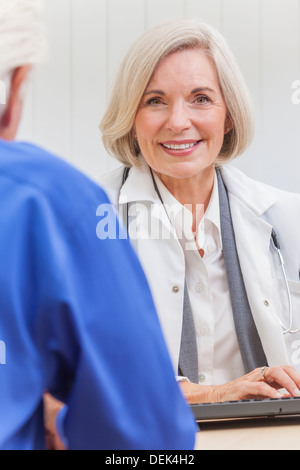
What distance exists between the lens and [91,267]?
16.6 inches

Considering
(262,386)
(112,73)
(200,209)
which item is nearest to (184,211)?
(200,209)

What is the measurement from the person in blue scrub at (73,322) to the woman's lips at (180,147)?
3.41ft

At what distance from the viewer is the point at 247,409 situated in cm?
87

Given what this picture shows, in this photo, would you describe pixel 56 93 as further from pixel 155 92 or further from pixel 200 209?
pixel 200 209

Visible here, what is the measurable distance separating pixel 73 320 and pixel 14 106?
6.1 inches

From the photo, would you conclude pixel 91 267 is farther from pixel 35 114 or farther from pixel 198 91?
pixel 35 114

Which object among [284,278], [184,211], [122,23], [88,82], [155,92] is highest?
[122,23]

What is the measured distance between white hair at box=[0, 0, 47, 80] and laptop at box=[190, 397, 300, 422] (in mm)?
532

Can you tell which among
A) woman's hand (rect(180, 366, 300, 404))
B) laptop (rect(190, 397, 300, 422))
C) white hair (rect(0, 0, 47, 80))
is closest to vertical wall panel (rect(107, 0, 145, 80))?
woman's hand (rect(180, 366, 300, 404))

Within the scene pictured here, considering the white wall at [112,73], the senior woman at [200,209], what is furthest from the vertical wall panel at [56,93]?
the senior woman at [200,209]

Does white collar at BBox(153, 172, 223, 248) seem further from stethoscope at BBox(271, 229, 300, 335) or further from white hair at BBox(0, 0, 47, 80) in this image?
white hair at BBox(0, 0, 47, 80)

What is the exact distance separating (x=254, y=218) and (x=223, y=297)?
0.19 m

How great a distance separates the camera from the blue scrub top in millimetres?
408
